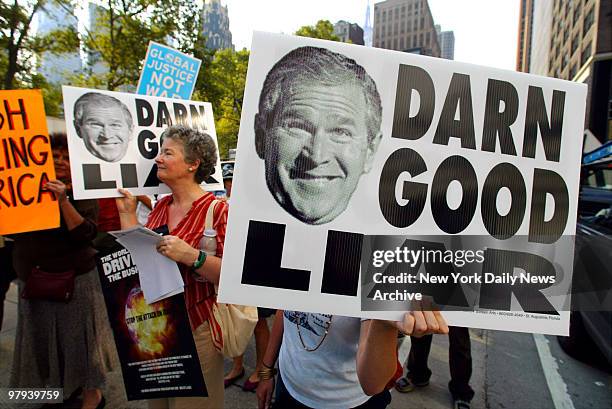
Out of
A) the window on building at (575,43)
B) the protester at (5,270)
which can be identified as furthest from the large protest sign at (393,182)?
the window on building at (575,43)

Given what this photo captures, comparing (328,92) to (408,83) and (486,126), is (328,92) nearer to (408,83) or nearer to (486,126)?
(408,83)

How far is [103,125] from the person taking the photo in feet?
7.25

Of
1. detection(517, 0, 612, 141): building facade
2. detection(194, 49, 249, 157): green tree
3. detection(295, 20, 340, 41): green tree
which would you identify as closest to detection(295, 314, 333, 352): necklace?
detection(194, 49, 249, 157): green tree

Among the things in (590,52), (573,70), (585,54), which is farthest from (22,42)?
(573,70)

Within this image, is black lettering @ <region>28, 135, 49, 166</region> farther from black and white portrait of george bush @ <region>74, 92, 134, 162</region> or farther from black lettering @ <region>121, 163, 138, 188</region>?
black lettering @ <region>121, 163, 138, 188</region>

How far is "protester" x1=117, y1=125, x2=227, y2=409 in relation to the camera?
5.45 ft

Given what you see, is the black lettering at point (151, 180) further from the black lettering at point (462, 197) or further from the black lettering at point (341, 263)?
the black lettering at point (462, 197)

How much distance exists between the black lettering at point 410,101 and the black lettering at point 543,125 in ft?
0.93

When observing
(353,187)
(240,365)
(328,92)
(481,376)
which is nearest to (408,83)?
(328,92)

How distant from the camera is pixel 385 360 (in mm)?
1172

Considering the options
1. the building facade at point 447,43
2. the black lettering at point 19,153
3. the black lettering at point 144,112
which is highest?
the building facade at point 447,43

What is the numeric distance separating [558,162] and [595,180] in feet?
23.4

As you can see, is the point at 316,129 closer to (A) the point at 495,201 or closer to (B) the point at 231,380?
(A) the point at 495,201

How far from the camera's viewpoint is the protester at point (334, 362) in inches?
46.5
